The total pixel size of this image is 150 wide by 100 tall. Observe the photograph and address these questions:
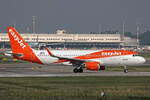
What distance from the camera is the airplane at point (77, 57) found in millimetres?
57000

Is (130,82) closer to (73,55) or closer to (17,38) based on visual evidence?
(73,55)

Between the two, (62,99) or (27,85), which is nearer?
(62,99)

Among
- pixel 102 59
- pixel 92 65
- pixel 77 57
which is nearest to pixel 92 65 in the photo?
pixel 92 65

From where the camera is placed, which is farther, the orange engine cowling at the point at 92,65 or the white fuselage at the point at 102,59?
the white fuselage at the point at 102,59

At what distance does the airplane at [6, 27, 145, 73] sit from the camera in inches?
2244

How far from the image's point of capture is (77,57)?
190ft

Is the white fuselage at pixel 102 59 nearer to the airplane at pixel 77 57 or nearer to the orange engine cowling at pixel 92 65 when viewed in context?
the airplane at pixel 77 57

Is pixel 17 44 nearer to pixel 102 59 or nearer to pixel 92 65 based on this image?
pixel 92 65

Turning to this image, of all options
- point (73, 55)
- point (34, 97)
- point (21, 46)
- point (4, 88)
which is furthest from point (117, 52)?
point (34, 97)

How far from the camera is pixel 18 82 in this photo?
139 feet

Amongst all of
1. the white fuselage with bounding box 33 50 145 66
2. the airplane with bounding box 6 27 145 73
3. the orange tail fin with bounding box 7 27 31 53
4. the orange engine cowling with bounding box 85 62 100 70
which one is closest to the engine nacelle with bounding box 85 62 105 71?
the orange engine cowling with bounding box 85 62 100 70

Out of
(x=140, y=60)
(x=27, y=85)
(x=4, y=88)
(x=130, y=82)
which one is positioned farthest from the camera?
(x=140, y=60)

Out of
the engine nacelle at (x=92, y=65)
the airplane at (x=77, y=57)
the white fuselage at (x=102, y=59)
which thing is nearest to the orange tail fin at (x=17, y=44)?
the airplane at (x=77, y=57)

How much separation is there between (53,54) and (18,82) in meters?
16.3
